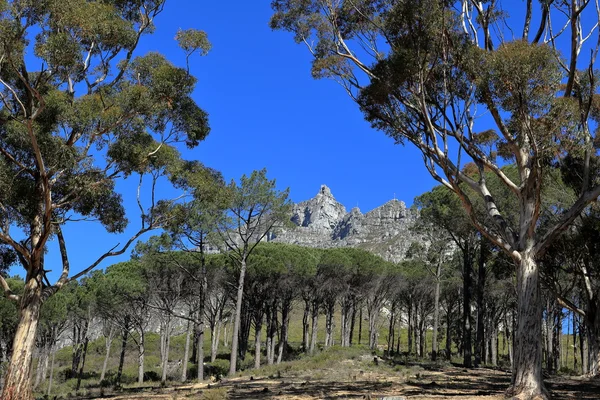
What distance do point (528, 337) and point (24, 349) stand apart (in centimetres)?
1163

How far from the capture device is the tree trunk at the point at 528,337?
10.6m

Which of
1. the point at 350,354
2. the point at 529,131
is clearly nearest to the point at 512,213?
the point at 350,354

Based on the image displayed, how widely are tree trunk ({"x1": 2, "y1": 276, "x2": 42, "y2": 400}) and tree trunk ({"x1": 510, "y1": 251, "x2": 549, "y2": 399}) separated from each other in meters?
11.1

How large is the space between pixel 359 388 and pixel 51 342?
3025 cm

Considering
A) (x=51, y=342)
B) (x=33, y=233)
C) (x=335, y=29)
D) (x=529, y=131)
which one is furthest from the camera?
(x=51, y=342)

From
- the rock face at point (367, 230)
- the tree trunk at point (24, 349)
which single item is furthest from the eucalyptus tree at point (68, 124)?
the rock face at point (367, 230)

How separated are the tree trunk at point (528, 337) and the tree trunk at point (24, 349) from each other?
36.3ft

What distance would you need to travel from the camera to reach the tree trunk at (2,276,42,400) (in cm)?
1212

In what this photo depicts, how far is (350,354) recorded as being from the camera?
1009 inches

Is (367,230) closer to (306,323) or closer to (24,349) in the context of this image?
(306,323)

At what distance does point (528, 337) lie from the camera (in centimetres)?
1100

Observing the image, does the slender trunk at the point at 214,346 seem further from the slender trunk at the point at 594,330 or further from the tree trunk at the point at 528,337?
the tree trunk at the point at 528,337

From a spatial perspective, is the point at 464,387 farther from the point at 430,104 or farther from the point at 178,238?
the point at 178,238

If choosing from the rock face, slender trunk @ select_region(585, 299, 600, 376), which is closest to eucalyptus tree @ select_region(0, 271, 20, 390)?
slender trunk @ select_region(585, 299, 600, 376)
